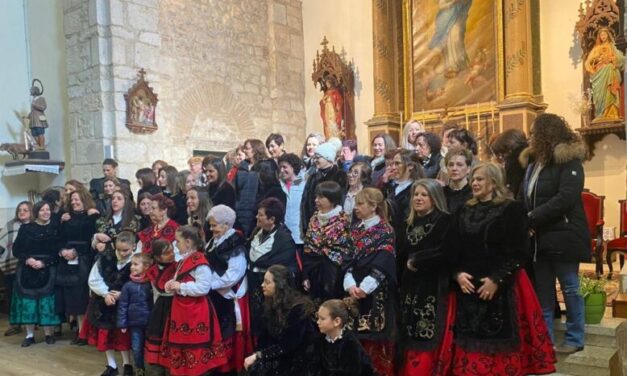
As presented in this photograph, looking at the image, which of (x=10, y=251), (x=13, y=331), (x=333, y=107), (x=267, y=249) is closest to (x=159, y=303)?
(x=267, y=249)

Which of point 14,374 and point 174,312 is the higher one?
point 174,312

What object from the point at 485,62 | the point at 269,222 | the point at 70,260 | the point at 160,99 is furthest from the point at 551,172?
the point at 160,99

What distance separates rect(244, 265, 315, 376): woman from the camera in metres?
3.12

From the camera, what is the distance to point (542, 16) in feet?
25.5

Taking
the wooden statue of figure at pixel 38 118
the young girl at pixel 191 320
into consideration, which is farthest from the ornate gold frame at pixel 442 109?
the young girl at pixel 191 320

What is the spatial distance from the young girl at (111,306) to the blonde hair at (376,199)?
6.59 ft

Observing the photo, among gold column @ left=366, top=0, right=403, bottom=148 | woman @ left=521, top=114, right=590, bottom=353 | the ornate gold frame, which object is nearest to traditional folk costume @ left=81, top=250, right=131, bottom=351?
woman @ left=521, top=114, right=590, bottom=353

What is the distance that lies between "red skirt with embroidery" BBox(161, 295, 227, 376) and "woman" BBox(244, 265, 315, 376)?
0.62 metres

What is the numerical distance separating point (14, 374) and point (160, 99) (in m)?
5.08

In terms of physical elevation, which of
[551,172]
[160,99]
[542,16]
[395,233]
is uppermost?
[542,16]

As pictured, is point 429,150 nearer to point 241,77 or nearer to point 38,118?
point 38,118

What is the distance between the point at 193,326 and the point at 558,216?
2.44 meters

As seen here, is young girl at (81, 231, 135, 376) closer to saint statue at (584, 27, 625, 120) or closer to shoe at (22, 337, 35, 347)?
shoe at (22, 337, 35, 347)

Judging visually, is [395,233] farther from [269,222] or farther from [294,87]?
[294,87]
